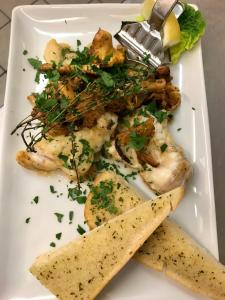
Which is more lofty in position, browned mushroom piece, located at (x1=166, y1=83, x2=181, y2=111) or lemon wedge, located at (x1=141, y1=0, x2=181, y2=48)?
lemon wedge, located at (x1=141, y1=0, x2=181, y2=48)

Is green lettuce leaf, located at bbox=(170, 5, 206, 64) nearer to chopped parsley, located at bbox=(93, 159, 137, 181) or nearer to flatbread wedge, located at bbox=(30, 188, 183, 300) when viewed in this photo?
chopped parsley, located at bbox=(93, 159, 137, 181)

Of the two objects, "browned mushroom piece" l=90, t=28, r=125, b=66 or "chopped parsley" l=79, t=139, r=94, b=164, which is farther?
"browned mushroom piece" l=90, t=28, r=125, b=66

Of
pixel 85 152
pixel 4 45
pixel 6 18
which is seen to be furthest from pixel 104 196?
pixel 6 18

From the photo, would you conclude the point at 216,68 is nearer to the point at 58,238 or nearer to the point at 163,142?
the point at 163,142

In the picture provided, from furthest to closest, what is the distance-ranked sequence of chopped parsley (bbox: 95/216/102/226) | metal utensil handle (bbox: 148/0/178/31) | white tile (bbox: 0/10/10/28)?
1. white tile (bbox: 0/10/10/28)
2. metal utensil handle (bbox: 148/0/178/31)
3. chopped parsley (bbox: 95/216/102/226)

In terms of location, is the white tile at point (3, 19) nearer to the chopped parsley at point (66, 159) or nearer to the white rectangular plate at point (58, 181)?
the white rectangular plate at point (58, 181)

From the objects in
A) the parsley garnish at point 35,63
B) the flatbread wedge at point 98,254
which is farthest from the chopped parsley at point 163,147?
the parsley garnish at point 35,63

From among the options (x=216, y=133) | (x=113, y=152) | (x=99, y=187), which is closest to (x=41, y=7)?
(x=113, y=152)

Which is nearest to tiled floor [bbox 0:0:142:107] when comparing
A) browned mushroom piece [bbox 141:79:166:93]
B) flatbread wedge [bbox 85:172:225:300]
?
browned mushroom piece [bbox 141:79:166:93]
